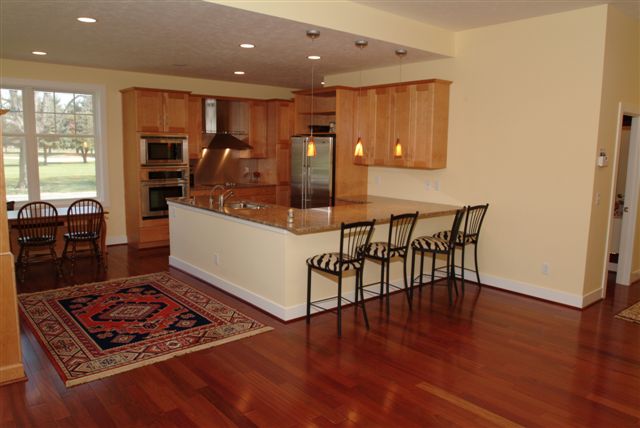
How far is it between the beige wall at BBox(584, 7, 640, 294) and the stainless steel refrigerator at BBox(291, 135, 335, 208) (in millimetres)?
3180

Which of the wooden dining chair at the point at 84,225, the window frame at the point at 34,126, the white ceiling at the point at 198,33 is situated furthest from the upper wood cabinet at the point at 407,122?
the window frame at the point at 34,126

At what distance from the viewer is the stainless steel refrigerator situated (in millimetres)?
6664

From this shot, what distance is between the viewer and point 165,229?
751cm

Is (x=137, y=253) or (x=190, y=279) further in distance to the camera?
(x=137, y=253)

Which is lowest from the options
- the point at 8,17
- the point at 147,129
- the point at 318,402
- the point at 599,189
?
the point at 318,402

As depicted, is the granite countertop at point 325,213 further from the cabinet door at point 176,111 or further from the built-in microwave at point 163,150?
the cabinet door at point 176,111

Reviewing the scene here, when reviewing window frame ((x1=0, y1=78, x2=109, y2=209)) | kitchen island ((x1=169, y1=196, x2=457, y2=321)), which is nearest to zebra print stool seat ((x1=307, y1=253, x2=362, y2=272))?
kitchen island ((x1=169, y1=196, x2=457, y2=321))

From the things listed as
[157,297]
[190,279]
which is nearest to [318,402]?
[157,297]

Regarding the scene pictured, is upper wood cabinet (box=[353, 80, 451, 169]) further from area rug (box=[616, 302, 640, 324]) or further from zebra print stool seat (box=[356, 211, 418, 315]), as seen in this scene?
area rug (box=[616, 302, 640, 324])

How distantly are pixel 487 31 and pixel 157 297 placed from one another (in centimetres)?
457

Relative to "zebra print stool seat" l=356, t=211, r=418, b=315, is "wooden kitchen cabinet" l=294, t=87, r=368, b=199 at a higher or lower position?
higher

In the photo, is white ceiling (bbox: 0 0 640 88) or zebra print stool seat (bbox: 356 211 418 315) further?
zebra print stool seat (bbox: 356 211 418 315)

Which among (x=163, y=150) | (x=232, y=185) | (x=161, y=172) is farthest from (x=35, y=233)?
(x=232, y=185)

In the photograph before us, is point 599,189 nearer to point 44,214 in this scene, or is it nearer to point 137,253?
point 137,253
